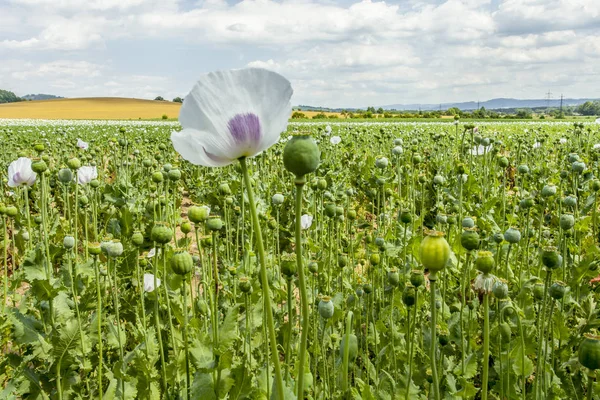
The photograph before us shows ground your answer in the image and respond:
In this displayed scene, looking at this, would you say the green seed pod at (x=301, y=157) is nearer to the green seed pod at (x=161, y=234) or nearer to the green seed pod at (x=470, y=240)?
the green seed pod at (x=161, y=234)

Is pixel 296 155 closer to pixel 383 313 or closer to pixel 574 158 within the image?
pixel 383 313

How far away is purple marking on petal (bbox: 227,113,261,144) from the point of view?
3.18 feet

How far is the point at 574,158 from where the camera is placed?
386cm

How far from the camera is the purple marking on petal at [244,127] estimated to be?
3.18ft

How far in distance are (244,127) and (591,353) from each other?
916mm

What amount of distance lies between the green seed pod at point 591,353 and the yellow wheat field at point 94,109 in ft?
161

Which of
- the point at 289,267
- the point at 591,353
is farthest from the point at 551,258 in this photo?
the point at 289,267

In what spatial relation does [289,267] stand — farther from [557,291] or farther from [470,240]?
[557,291]

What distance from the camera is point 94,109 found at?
60031 millimetres

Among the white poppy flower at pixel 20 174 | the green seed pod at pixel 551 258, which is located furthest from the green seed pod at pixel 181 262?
the white poppy flower at pixel 20 174

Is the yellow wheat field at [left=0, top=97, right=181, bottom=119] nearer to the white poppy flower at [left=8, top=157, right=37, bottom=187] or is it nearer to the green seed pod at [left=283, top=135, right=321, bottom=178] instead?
the white poppy flower at [left=8, top=157, right=37, bottom=187]

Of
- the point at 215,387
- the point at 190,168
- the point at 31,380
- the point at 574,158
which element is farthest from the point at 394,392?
the point at 190,168

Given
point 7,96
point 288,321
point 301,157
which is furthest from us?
point 7,96

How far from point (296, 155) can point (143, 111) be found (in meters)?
60.7
